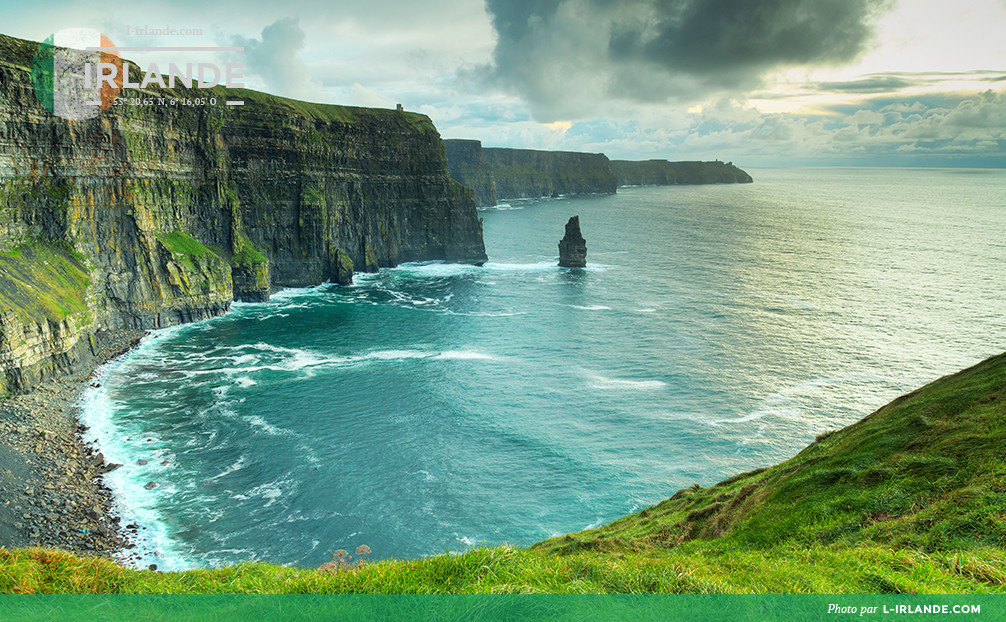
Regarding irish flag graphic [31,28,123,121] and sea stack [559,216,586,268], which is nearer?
irish flag graphic [31,28,123,121]

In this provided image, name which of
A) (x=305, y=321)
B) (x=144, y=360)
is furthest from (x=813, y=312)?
(x=144, y=360)

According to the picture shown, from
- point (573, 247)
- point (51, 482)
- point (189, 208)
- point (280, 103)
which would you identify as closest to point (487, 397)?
point (51, 482)

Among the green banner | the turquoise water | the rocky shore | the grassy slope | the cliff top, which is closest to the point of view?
the green banner

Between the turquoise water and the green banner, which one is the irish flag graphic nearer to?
the turquoise water

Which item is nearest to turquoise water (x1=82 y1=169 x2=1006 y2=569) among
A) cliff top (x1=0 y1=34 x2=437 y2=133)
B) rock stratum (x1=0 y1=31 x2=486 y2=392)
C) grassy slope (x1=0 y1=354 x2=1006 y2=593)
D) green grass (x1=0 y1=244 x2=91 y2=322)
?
rock stratum (x1=0 y1=31 x2=486 y2=392)

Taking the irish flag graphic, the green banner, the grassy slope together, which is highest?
the irish flag graphic

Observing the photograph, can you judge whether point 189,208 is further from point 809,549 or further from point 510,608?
point 809,549

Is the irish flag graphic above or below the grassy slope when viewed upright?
above
